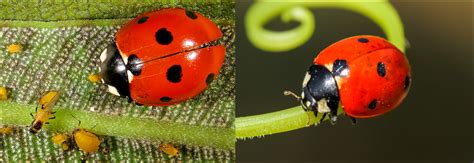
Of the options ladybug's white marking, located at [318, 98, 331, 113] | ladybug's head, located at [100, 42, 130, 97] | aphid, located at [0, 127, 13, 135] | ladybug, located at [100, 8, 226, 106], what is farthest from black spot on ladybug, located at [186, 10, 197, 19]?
aphid, located at [0, 127, 13, 135]

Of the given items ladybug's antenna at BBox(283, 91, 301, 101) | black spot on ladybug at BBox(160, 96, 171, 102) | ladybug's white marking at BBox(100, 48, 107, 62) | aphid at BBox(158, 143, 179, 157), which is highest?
ladybug's white marking at BBox(100, 48, 107, 62)

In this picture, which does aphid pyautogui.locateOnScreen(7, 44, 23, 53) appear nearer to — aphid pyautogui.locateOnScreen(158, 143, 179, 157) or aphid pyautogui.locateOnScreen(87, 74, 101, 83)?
aphid pyautogui.locateOnScreen(87, 74, 101, 83)

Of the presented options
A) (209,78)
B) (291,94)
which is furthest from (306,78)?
(209,78)

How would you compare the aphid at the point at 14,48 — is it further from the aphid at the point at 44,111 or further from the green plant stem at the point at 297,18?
the green plant stem at the point at 297,18

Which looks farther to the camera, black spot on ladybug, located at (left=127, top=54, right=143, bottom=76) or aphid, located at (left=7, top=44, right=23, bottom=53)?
aphid, located at (left=7, top=44, right=23, bottom=53)

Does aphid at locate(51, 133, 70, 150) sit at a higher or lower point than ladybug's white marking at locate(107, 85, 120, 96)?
lower

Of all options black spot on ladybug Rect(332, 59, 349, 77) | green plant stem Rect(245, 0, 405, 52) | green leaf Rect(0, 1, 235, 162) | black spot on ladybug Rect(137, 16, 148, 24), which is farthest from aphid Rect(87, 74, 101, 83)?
black spot on ladybug Rect(332, 59, 349, 77)

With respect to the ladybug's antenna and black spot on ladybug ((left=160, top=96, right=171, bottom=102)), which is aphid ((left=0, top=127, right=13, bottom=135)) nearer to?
black spot on ladybug ((left=160, top=96, right=171, bottom=102))
